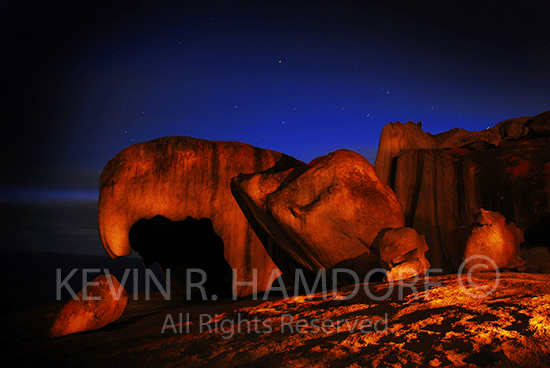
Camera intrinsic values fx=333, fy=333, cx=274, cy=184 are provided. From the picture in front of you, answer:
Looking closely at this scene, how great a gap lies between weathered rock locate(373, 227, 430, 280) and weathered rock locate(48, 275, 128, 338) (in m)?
4.16

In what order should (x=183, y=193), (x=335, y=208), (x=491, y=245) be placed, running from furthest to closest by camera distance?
(x=183, y=193) → (x=335, y=208) → (x=491, y=245)

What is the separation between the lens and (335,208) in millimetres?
5316

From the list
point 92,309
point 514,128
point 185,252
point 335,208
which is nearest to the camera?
point 92,309

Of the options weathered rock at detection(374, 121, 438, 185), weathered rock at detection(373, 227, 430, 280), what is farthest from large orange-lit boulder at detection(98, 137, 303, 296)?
weathered rock at detection(373, 227, 430, 280)

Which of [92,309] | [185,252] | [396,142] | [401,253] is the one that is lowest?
[92,309]

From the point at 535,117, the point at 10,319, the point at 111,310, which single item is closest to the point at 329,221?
the point at 111,310

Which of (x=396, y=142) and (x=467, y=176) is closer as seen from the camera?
(x=467, y=176)

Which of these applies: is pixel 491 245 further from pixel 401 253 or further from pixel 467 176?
pixel 467 176

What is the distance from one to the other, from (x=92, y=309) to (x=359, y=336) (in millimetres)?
4186

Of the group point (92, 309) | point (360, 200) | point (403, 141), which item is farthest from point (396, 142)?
point (92, 309)

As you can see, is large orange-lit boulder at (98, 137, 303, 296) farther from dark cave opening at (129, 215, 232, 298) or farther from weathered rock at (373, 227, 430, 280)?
weathered rock at (373, 227, 430, 280)

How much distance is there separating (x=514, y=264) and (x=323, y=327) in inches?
124

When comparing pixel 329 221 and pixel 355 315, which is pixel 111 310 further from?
pixel 355 315

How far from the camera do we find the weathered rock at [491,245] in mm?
4234
